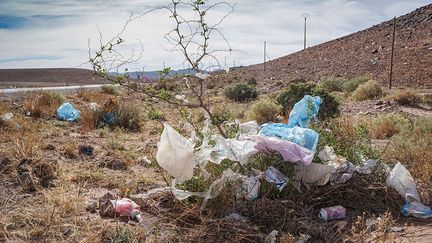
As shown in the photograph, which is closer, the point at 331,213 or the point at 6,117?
the point at 331,213

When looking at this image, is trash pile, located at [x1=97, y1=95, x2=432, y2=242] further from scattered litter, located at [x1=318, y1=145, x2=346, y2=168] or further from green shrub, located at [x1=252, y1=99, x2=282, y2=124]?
green shrub, located at [x1=252, y1=99, x2=282, y2=124]

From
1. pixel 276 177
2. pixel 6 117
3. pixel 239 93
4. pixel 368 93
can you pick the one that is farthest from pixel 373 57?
pixel 276 177

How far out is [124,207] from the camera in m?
4.33

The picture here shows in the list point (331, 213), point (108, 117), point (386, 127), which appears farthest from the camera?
point (108, 117)

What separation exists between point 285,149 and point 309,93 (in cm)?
769

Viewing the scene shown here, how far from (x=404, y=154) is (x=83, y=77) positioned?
47.1 m

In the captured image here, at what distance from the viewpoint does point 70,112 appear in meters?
10.5

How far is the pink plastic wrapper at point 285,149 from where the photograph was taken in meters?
4.51

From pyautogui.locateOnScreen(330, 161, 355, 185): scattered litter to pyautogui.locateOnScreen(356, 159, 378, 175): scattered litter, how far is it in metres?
0.09

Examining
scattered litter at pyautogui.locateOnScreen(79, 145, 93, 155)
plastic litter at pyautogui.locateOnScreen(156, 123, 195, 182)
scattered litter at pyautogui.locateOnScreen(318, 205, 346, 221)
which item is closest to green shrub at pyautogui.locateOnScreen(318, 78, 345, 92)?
scattered litter at pyautogui.locateOnScreen(79, 145, 93, 155)

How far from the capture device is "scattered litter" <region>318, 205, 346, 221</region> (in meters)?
4.42

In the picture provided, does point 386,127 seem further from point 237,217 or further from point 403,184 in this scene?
point 237,217

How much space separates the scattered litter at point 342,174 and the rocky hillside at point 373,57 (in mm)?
20327

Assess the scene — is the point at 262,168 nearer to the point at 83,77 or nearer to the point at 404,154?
the point at 404,154
